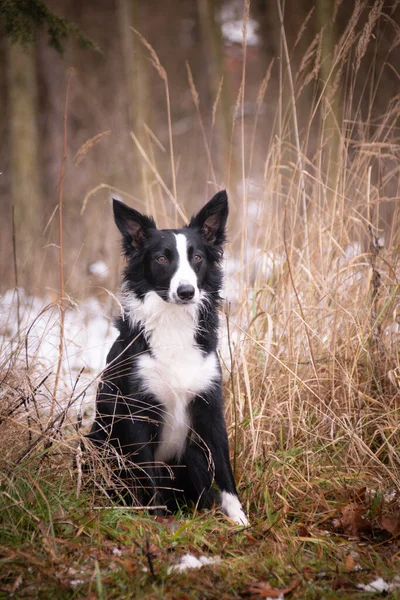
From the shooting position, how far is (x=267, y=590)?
185cm

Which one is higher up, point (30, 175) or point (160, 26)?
point (160, 26)

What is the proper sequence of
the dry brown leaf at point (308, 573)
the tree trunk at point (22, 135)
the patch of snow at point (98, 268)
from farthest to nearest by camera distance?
the tree trunk at point (22, 135) < the patch of snow at point (98, 268) < the dry brown leaf at point (308, 573)

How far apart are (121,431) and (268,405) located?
2.82 feet

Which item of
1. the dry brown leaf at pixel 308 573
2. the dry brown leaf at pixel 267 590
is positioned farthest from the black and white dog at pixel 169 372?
the dry brown leaf at pixel 267 590

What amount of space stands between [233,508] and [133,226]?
1.56 m

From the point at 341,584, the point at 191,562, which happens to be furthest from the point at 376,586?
the point at 191,562

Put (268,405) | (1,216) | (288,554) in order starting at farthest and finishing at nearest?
(1,216), (268,405), (288,554)

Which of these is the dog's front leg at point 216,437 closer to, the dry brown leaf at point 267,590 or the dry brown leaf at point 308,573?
the dry brown leaf at point 308,573

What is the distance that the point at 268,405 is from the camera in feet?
10.2

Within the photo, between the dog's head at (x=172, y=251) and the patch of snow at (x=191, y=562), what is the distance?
1.15 meters

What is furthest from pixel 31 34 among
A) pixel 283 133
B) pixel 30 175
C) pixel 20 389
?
pixel 30 175

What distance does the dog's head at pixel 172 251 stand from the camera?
110 inches

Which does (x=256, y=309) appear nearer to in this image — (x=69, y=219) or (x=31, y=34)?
(x=31, y=34)

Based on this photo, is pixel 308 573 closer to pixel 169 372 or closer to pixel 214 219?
pixel 169 372
